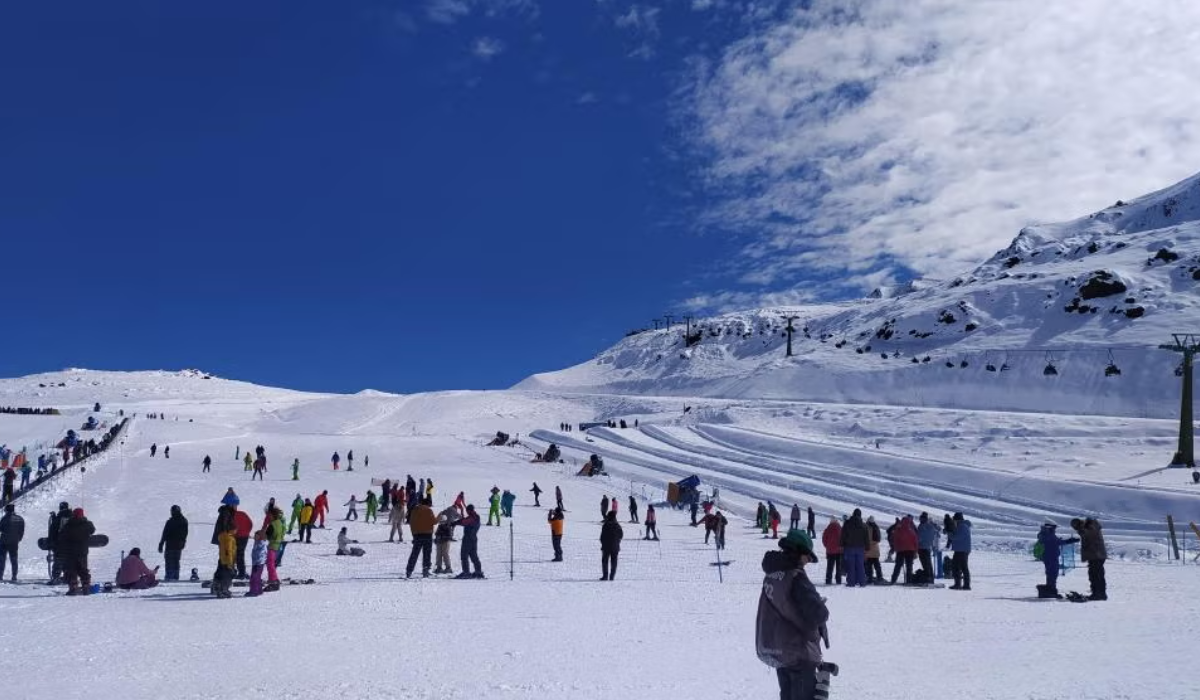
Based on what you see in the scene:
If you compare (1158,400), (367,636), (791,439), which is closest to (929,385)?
(1158,400)

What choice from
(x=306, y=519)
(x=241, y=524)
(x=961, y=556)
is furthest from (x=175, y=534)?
(x=961, y=556)

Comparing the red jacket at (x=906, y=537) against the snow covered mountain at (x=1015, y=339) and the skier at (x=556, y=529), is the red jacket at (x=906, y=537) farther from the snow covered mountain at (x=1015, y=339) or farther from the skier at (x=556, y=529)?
the snow covered mountain at (x=1015, y=339)

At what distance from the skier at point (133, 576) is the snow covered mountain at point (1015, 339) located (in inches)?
2978

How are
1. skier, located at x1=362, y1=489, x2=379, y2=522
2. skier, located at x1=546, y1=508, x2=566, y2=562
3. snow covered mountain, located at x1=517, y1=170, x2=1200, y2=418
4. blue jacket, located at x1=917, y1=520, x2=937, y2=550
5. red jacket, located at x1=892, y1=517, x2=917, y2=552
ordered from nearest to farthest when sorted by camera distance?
red jacket, located at x1=892, y1=517, x2=917, y2=552 < blue jacket, located at x1=917, y1=520, x2=937, y2=550 < skier, located at x1=546, y1=508, x2=566, y2=562 < skier, located at x1=362, y1=489, x2=379, y2=522 < snow covered mountain, located at x1=517, y1=170, x2=1200, y2=418

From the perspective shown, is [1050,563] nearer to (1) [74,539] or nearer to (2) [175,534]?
(2) [175,534]

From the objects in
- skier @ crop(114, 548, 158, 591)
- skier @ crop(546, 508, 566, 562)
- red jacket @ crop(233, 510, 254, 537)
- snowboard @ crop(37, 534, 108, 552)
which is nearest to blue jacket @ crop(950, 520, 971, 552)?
skier @ crop(546, 508, 566, 562)

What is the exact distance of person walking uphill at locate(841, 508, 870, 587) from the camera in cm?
1569

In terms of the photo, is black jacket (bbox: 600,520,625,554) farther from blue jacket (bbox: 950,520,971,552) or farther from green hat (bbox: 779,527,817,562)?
green hat (bbox: 779,527,817,562)

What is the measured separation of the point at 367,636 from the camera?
9.59 m

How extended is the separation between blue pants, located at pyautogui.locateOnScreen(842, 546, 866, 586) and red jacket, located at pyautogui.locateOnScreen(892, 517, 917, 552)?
0.69m

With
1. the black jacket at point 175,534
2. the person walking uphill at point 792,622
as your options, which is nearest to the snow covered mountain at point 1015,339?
the black jacket at point 175,534

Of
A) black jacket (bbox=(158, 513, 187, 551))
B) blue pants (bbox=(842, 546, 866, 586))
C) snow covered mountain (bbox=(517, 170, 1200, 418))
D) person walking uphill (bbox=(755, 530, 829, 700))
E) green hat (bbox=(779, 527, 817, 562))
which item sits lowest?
blue pants (bbox=(842, 546, 866, 586))

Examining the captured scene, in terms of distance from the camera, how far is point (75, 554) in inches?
496

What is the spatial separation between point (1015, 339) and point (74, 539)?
9924cm
